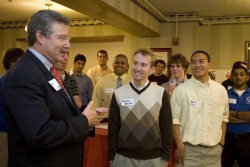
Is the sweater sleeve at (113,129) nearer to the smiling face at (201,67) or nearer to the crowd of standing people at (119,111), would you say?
the crowd of standing people at (119,111)

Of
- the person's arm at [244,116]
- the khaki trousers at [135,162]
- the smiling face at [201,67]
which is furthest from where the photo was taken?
the person's arm at [244,116]

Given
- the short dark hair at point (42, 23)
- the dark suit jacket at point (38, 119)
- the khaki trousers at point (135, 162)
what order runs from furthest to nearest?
the khaki trousers at point (135, 162) → the short dark hair at point (42, 23) → the dark suit jacket at point (38, 119)

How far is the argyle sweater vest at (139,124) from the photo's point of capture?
84.9 inches

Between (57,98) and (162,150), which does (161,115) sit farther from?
(57,98)

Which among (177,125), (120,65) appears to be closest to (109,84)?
(120,65)

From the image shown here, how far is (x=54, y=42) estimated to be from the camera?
1.32 m

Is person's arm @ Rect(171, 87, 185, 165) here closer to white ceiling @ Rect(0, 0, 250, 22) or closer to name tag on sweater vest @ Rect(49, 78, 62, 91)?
name tag on sweater vest @ Rect(49, 78, 62, 91)

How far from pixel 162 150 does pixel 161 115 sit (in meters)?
0.27

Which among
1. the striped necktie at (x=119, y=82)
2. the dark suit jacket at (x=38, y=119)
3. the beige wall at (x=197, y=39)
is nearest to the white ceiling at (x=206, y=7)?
the beige wall at (x=197, y=39)

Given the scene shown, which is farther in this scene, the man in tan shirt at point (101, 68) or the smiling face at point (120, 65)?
the man in tan shirt at point (101, 68)

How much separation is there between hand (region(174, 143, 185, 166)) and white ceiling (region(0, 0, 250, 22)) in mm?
3515

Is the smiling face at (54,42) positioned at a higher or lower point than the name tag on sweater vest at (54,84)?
higher

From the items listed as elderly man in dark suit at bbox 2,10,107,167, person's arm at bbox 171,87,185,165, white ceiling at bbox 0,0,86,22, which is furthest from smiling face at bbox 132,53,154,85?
white ceiling at bbox 0,0,86,22

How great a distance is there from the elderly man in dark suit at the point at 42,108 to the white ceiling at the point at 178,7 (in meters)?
4.36
